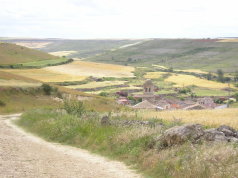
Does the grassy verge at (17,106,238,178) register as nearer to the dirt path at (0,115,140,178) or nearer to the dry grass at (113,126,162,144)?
the dry grass at (113,126,162,144)

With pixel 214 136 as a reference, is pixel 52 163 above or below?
below

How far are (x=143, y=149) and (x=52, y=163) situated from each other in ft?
12.8

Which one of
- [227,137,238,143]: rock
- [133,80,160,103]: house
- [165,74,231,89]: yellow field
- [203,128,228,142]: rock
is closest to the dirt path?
[203,128,228,142]: rock

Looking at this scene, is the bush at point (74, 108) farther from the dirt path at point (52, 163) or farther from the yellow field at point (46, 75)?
the yellow field at point (46, 75)

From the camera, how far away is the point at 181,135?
17.0 meters

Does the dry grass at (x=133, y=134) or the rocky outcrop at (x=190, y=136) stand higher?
the rocky outcrop at (x=190, y=136)

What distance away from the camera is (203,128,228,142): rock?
16.7 metres

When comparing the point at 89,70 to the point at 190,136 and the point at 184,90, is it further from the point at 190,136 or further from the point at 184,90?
the point at 190,136

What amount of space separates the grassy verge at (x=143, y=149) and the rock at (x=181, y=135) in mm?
481

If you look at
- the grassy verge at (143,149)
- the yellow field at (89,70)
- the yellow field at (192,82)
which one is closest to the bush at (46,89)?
the grassy verge at (143,149)

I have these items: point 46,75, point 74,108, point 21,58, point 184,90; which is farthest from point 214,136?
point 21,58

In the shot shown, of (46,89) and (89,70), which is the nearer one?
A: (46,89)

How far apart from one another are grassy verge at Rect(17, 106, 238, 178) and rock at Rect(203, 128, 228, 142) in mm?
1127

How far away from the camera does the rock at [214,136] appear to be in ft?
A: 54.9
